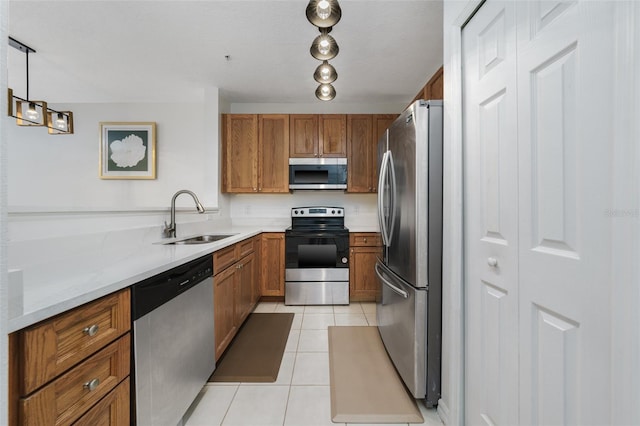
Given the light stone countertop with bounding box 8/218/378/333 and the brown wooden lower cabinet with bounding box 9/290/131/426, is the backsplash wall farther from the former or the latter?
the brown wooden lower cabinet with bounding box 9/290/131/426

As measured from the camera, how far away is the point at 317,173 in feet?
11.9

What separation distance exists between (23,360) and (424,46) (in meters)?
3.04

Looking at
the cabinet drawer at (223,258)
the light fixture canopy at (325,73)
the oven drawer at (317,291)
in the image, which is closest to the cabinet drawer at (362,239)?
the oven drawer at (317,291)

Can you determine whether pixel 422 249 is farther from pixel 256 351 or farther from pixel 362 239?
pixel 362 239

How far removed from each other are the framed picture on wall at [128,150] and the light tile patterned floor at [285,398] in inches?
125

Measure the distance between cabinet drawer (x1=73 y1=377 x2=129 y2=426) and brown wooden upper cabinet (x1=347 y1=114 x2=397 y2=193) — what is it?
300 cm

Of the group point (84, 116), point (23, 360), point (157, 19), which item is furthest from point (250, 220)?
point (23, 360)

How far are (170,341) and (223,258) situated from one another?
0.81 meters

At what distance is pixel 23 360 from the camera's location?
70 centimetres

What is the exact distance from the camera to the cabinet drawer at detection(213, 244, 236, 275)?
192cm

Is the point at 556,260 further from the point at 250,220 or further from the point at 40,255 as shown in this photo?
the point at 250,220

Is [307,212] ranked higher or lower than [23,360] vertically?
higher

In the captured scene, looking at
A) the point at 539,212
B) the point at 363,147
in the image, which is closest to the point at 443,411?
the point at 539,212

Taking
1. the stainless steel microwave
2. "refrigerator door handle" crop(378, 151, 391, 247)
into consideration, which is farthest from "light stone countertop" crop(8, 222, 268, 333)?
the stainless steel microwave
